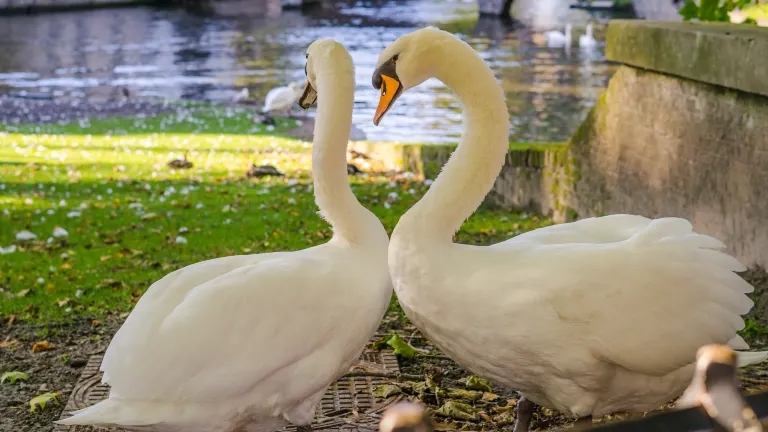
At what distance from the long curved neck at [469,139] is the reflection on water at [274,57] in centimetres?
1198

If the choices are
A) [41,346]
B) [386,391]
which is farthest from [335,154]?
[41,346]

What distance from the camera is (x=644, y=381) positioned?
3656 mm

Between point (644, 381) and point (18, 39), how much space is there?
1356 inches

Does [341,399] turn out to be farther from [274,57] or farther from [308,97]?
[274,57]

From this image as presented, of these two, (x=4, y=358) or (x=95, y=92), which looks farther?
(x=95, y=92)

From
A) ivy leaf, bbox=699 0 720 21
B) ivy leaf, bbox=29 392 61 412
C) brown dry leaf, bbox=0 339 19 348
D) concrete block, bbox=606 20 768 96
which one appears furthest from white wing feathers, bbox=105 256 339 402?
ivy leaf, bbox=699 0 720 21

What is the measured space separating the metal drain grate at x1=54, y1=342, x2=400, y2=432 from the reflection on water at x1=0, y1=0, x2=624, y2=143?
35.6 feet

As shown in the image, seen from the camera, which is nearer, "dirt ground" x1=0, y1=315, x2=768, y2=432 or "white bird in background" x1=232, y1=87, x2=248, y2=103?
"dirt ground" x1=0, y1=315, x2=768, y2=432

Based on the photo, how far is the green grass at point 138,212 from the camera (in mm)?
6891

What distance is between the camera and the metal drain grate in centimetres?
455

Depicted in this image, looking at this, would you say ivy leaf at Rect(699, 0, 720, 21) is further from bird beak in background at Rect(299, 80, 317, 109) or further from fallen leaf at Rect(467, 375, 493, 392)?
bird beak in background at Rect(299, 80, 317, 109)

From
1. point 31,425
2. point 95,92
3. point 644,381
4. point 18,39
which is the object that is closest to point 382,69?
point 644,381

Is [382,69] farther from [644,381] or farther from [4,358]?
[4,358]

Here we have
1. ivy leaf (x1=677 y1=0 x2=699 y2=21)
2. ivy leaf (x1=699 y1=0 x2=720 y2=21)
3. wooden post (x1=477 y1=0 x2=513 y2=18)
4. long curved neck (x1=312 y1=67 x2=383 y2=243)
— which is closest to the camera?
long curved neck (x1=312 y1=67 x2=383 y2=243)
